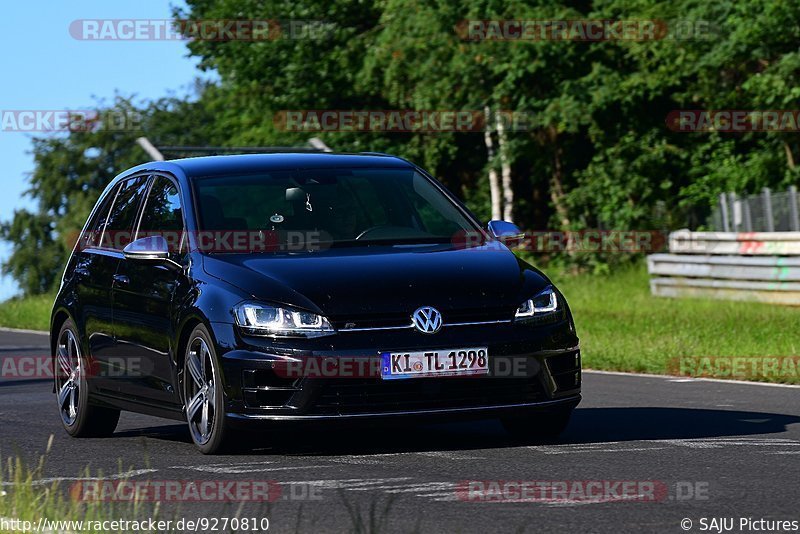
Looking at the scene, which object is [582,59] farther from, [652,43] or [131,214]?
[131,214]

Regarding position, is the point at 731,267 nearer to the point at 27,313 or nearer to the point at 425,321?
the point at 27,313

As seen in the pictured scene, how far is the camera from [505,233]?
10.3 m

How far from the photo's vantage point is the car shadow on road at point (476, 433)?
9.41 metres

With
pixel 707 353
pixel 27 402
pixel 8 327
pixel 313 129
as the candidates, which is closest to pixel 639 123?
pixel 313 129

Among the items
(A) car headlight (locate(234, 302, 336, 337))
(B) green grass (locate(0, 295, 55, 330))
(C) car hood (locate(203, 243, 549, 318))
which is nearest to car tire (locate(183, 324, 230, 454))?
(A) car headlight (locate(234, 302, 336, 337))

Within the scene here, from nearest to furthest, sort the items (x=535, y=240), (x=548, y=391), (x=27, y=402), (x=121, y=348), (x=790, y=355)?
1. (x=548, y=391)
2. (x=121, y=348)
3. (x=27, y=402)
4. (x=790, y=355)
5. (x=535, y=240)

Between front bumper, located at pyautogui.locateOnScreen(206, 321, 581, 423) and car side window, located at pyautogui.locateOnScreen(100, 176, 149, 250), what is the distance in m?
2.23

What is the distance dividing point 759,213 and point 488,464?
19776 mm

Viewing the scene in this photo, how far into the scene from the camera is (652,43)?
3130 centimetres

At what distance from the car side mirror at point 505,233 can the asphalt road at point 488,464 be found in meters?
1.16

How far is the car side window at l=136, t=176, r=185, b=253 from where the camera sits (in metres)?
9.98

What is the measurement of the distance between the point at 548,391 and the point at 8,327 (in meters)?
22.5
